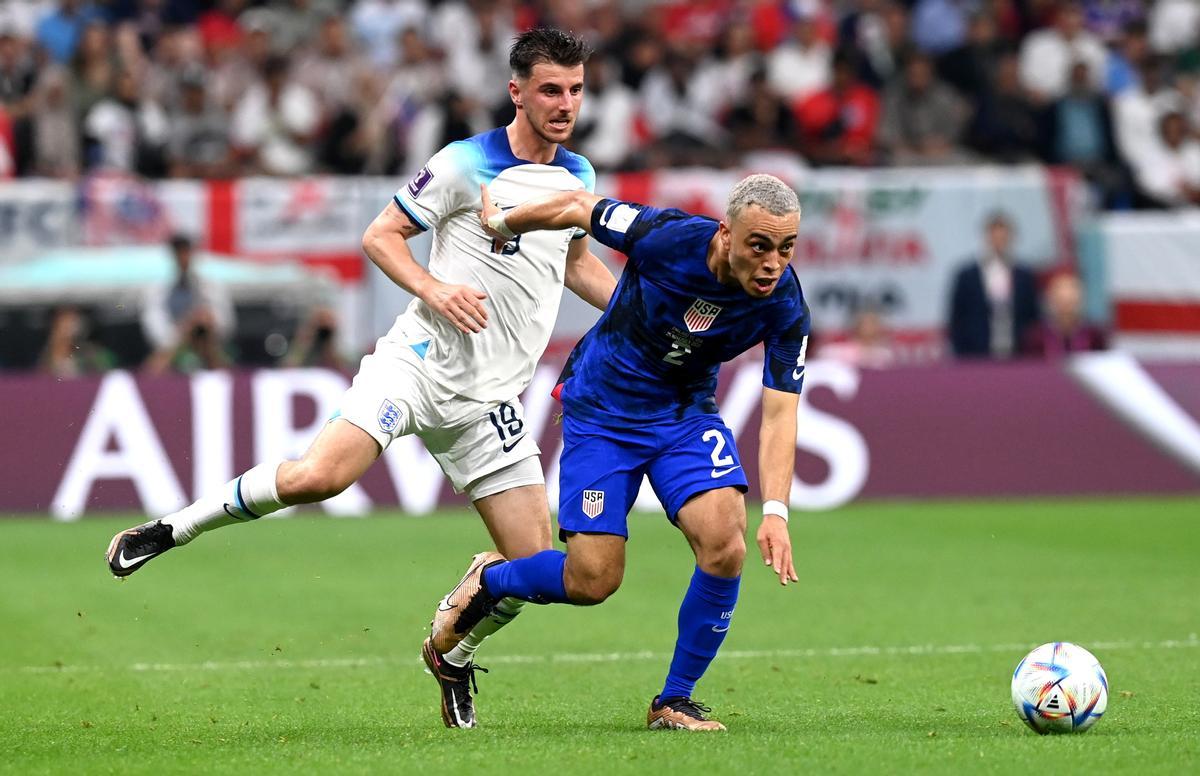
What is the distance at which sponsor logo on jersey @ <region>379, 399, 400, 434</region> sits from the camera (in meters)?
→ 7.73

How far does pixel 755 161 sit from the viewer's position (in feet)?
65.5

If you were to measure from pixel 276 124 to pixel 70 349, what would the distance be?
12.6ft

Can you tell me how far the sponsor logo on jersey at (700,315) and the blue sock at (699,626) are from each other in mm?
928

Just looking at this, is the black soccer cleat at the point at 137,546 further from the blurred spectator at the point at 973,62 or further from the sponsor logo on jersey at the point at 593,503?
the blurred spectator at the point at 973,62

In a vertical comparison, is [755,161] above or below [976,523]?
above

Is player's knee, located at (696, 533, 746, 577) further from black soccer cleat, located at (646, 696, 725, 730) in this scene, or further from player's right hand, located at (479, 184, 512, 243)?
player's right hand, located at (479, 184, 512, 243)

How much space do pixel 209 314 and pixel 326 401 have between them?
6.27 ft

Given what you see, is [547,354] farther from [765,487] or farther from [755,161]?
[765,487]

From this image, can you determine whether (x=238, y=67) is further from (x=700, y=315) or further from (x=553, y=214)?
(x=700, y=315)

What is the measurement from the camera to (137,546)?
7.78 m

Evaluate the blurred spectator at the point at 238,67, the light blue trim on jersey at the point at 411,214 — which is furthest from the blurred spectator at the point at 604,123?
the light blue trim on jersey at the point at 411,214

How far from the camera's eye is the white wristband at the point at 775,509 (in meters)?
6.94

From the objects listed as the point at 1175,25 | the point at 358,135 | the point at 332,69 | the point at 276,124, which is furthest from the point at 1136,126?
the point at 276,124

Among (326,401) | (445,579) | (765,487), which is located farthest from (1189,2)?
(765,487)
